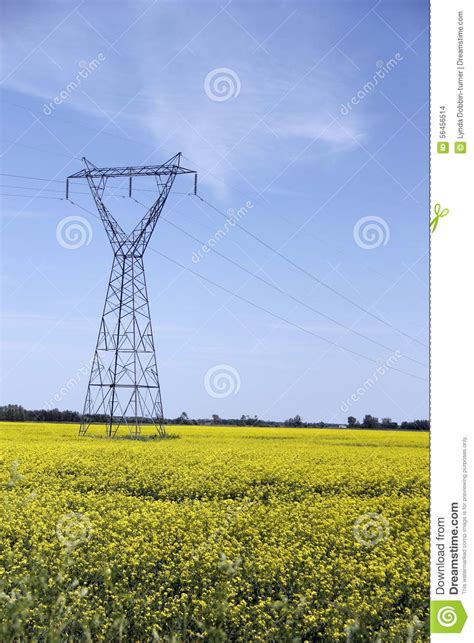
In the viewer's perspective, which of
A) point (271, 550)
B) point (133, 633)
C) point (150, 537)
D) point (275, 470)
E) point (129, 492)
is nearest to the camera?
point (133, 633)

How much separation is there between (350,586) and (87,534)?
3.91m

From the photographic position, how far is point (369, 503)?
12164 mm

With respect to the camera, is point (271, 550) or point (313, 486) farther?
point (313, 486)

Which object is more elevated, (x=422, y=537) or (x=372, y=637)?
(x=422, y=537)

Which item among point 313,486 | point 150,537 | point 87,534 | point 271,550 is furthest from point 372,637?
point 313,486

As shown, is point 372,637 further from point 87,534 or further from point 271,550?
point 87,534
